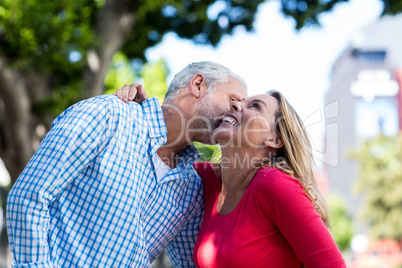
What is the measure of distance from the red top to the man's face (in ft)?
1.55

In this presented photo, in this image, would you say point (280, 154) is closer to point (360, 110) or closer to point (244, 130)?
point (244, 130)

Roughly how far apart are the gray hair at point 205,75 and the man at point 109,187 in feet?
0.24

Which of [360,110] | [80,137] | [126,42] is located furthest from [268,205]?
[360,110]

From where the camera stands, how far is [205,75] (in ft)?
8.57

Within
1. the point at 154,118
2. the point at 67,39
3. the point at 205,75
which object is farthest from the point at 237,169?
the point at 67,39

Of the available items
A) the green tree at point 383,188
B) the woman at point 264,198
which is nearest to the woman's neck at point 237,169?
the woman at point 264,198

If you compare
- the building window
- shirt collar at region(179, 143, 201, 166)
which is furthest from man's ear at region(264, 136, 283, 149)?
the building window

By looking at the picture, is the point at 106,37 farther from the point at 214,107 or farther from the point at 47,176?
the point at 47,176

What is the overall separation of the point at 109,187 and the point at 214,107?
2.71ft

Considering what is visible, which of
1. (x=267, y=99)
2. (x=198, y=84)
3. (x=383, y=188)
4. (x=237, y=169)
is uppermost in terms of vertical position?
(x=198, y=84)

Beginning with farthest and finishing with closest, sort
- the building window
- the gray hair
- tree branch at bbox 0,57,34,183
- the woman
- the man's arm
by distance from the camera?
the building window → tree branch at bbox 0,57,34,183 → the gray hair → the woman → the man's arm

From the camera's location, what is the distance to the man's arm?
5.90 feet

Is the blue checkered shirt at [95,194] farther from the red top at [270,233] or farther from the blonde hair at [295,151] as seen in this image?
the blonde hair at [295,151]

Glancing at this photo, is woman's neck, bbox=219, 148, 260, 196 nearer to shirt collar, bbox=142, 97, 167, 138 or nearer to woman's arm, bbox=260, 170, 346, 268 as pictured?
woman's arm, bbox=260, 170, 346, 268
